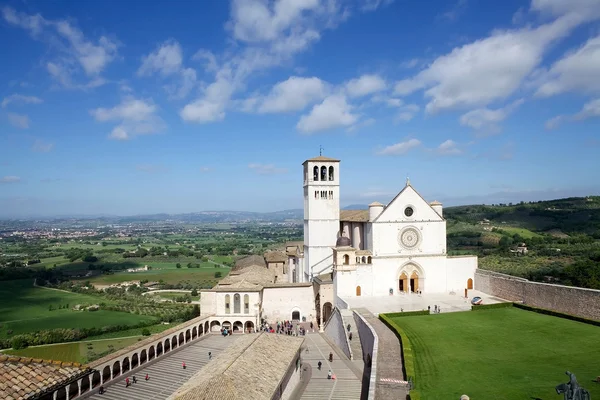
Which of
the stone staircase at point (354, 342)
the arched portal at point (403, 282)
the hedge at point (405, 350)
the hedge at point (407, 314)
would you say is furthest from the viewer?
the arched portal at point (403, 282)

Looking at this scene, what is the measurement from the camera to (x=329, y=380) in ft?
78.3

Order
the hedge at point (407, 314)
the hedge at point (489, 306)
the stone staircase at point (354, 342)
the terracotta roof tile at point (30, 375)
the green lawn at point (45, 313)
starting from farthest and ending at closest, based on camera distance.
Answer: the green lawn at point (45, 313) → the hedge at point (489, 306) → the hedge at point (407, 314) → the stone staircase at point (354, 342) → the terracotta roof tile at point (30, 375)

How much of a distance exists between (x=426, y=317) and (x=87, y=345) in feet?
111

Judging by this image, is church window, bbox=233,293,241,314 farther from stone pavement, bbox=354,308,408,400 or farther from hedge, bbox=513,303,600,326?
hedge, bbox=513,303,600,326

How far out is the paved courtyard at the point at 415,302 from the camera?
30.7m

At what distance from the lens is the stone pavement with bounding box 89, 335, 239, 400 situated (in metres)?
22.6

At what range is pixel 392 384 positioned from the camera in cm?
1770

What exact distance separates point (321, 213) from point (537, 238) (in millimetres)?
64881

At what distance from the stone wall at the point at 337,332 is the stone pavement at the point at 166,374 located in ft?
23.9

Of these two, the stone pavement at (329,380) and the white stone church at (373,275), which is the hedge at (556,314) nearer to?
the white stone church at (373,275)

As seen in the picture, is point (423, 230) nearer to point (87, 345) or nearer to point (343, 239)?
point (343, 239)

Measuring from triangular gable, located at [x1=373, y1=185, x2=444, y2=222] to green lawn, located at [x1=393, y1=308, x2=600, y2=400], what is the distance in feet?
31.3

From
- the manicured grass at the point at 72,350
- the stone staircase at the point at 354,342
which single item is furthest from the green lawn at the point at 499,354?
the manicured grass at the point at 72,350

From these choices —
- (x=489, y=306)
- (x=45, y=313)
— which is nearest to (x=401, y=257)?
(x=489, y=306)
